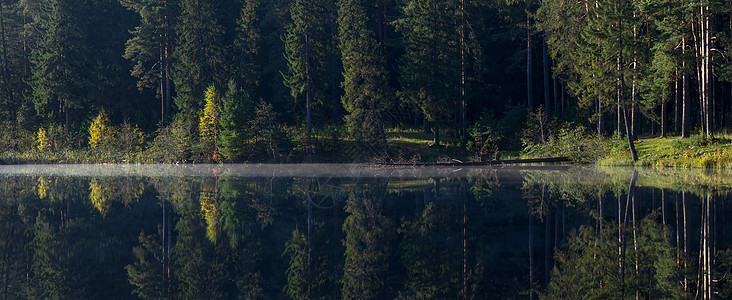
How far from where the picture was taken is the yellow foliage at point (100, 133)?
182 ft

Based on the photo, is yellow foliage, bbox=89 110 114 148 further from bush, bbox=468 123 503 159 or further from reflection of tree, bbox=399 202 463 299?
reflection of tree, bbox=399 202 463 299

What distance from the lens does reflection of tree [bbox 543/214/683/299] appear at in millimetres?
7934

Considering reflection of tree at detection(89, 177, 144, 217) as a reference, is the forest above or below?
above

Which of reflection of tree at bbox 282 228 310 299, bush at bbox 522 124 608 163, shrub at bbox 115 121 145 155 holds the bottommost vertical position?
reflection of tree at bbox 282 228 310 299

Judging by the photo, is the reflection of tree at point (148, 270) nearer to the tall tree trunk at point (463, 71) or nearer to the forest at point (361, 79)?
the forest at point (361, 79)

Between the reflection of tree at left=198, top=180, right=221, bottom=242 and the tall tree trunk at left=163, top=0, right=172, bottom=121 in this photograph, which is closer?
the reflection of tree at left=198, top=180, right=221, bottom=242

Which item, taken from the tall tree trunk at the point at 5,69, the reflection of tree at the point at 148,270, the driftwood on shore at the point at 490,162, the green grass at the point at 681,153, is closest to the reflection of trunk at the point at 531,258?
the reflection of tree at the point at 148,270

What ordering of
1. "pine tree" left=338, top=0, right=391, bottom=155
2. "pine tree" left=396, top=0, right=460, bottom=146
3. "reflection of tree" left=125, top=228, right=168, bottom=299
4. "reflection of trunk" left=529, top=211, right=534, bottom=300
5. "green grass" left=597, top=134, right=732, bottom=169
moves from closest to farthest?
1. "reflection of trunk" left=529, top=211, right=534, bottom=300
2. "reflection of tree" left=125, top=228, right=168, bottom=299
3. "green grass" left=597, top=134, right=732, bottom=169
4. "pine tree" left=338, top=0, right=391, bottom=155
5. "pine tree" left=396, top=0, right=460, bottom=146

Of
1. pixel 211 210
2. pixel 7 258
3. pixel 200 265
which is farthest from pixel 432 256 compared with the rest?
pixel 211 210

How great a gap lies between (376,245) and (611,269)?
13.8 ft

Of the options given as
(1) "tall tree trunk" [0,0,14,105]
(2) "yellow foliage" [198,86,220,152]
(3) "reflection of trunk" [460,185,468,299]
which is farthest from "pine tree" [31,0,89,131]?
(3) "reflection of trunk" [460,185,468,299]

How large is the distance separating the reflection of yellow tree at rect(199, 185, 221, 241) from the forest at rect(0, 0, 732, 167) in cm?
2077

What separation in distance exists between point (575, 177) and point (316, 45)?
94.4ft

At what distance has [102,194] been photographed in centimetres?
2255
